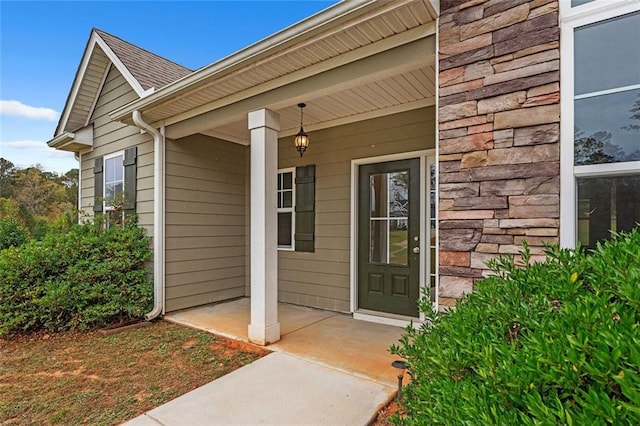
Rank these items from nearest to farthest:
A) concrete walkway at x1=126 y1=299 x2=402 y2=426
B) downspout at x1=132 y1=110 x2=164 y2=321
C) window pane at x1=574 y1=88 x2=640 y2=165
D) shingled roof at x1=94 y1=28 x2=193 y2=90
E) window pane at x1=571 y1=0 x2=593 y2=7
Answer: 1. window pane at x1=574 y1=88 x2=640 y2=165
2. window pane at x1=571 y1=0 x2=593 y2=7
3. concrete walkway at x1=126 y1=299 x2=402 y2=426
4. downspout at x1=132 y1=110 x2=164 y2=321
5. shingled roof at x1=94 y1=28 x2=193 y2=90

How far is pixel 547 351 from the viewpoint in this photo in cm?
84

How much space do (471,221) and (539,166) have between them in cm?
51

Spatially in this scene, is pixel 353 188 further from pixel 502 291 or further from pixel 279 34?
pixel 502 291

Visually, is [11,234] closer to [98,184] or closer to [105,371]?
[98,184]

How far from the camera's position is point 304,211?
5047 mm

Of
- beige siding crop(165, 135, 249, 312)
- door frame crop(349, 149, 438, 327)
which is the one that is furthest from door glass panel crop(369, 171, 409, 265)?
beige siding crop(165, 135, 249, 312)

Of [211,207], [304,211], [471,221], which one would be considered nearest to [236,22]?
[211,207]

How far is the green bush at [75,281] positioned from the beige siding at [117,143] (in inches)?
19.5

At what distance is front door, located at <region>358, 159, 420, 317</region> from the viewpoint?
4.19 m

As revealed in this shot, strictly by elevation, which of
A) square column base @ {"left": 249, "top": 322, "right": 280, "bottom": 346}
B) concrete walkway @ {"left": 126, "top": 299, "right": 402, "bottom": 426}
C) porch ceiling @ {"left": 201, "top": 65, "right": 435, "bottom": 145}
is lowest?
concrete walkway @ {"left": 126, "top": 299, "right": 402, "bottom": 426}

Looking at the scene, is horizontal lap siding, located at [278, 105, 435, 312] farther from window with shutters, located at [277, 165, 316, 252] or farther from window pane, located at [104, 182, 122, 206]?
window pane, located at [104, 182, 122, 206]

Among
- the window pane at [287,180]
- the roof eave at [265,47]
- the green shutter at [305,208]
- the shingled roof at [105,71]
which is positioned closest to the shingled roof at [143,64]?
the shingled roof at [105,71]

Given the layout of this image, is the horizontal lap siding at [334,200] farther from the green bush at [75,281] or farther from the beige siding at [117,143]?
the green bush at [75,281]

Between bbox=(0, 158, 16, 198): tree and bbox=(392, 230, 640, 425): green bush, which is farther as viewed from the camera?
bbox=(0, 158, 16, 198): tree
